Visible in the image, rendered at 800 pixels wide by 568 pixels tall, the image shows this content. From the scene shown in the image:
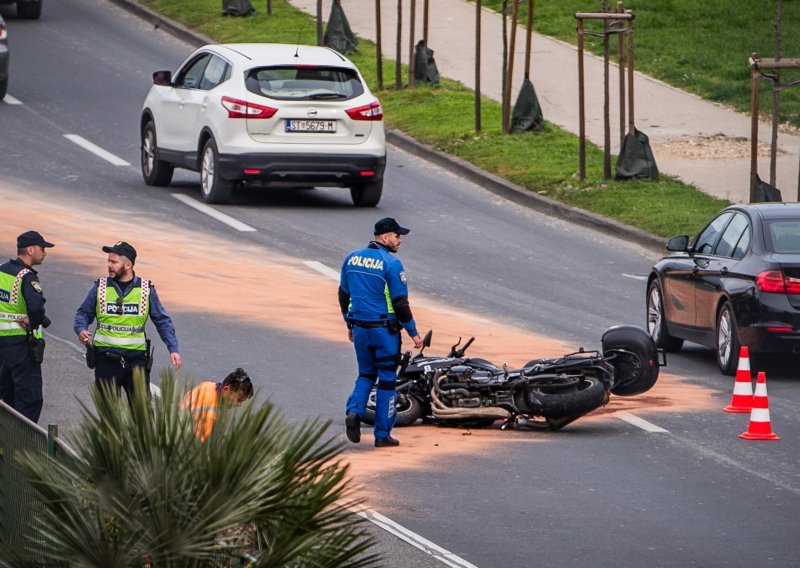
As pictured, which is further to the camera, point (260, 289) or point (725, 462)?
point (260, 289)

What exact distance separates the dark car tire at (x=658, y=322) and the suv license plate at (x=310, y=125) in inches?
242

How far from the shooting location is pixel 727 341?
51.3 ft

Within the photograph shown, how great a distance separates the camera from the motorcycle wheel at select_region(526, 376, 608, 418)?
1308 centimetres

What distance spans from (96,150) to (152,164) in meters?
2.14

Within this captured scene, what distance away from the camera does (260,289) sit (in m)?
18.3

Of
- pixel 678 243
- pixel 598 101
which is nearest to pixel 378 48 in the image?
pixel 598 101

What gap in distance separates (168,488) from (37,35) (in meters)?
29.8

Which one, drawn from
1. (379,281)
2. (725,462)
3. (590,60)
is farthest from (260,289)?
(590,60)

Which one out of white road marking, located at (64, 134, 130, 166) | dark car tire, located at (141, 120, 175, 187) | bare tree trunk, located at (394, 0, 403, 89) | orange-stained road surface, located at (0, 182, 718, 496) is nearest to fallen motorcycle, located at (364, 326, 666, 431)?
orange-stained road surface, located at (0, 182, 718, 496)

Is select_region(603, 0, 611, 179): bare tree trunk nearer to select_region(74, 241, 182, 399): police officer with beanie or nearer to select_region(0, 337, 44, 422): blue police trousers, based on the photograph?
select_region(0, 337, 44, 422): blue police trousers

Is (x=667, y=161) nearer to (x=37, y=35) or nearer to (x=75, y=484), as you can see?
(x=37, y=35)

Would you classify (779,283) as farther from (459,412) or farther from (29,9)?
(29,9)

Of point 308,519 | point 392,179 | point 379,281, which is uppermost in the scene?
point 308,519

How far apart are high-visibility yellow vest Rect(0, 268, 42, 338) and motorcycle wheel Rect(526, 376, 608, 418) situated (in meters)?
3.62
